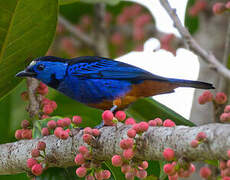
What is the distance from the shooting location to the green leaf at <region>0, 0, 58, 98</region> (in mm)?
3125

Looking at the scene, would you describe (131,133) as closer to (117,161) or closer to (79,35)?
(117,161)

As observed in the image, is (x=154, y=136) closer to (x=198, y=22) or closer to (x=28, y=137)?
(x=28, y=137)

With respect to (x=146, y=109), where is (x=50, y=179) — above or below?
below

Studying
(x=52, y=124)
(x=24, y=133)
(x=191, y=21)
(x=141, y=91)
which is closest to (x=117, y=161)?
(x=52, y=124)

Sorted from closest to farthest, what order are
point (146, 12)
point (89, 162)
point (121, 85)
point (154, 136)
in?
point (154, 136)
point (89, 162)
point (121, 85)
point (146, 12)

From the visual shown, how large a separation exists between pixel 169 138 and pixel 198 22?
12.1 feet

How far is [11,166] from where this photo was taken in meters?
2.88

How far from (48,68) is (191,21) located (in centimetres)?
219

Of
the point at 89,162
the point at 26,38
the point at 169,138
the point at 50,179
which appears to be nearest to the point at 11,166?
the point at 50,179

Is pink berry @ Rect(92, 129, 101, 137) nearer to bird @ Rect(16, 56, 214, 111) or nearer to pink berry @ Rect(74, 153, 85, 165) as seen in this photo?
pink berry @ Rect(74, 153, 85, 165)

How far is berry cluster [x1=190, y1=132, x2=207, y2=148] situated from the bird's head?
6.25 feet

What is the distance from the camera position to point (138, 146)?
7.31 ft

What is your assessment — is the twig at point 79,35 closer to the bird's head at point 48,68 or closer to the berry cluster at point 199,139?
the bird's head at point 48,68

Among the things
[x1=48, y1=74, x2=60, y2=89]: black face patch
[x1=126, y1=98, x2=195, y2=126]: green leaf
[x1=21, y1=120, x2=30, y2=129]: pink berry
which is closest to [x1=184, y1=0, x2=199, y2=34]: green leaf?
[x1=126, y1=98, x2=195, y2=126]: green leaf
